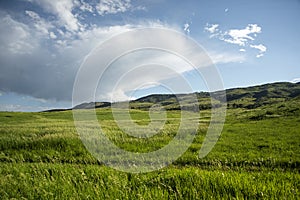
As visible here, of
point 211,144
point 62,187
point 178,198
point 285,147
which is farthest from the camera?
point 211,144

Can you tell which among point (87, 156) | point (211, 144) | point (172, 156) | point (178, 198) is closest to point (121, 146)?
point (87, 156)

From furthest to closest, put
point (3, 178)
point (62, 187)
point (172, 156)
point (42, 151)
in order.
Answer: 1. point (42, 151)
2. point (172, 156)
3. point (3, 178)
4. point (62, 187)

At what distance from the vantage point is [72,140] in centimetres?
1823

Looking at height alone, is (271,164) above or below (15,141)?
below

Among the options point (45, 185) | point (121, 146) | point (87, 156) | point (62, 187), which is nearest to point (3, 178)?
point (45, 185)

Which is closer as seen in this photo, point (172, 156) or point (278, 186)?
point (278, 186)

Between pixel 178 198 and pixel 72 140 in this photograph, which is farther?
pixel 72 140

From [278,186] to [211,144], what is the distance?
470 inches

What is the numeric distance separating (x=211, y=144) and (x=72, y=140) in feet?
32.9

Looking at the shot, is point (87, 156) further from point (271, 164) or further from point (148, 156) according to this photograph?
point (271, 164)

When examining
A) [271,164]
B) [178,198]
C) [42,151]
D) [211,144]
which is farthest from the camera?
[211,144]

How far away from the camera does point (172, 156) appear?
14609 mm

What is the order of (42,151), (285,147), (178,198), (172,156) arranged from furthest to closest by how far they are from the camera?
(285,147) < (42,151) < (172,156) < (178,198)

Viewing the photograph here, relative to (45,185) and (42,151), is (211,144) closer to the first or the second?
(42,151)
